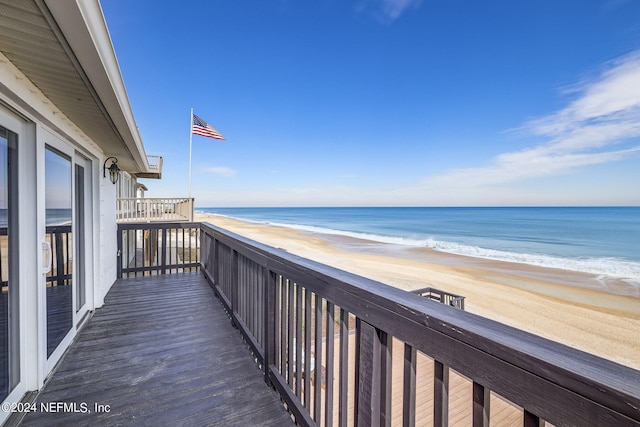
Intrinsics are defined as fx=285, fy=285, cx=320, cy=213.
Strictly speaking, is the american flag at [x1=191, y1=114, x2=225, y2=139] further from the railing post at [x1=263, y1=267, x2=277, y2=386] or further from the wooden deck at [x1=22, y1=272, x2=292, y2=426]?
the railing post at [x1=263, y1=267, x2=277, y2=386]

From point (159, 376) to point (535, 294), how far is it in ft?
34.8

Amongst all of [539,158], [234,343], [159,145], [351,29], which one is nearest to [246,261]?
[234,343]

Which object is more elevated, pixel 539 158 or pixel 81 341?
pixel 539 158

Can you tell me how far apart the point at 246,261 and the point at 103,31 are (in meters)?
1.84

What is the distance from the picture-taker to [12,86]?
1601 millimetres

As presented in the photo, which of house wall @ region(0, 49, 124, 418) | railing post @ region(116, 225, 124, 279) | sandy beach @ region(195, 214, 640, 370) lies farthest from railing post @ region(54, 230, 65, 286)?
sandy beach @ region(195, 214, 640, 370)

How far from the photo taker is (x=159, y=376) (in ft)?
7.19

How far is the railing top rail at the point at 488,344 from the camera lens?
473 mm

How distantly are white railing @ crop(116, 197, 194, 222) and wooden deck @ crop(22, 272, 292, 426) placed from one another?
5929mm

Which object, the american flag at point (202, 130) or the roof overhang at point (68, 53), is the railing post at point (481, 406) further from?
the american flag at point (202, 130)

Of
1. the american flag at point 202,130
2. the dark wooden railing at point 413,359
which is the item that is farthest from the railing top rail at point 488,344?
the american flag at point 202,130

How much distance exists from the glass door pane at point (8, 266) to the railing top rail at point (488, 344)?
193 centimetres

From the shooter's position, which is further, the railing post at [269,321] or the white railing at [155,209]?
the white railing at [155,209]

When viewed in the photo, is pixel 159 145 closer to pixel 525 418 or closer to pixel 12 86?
pixel 12 86
